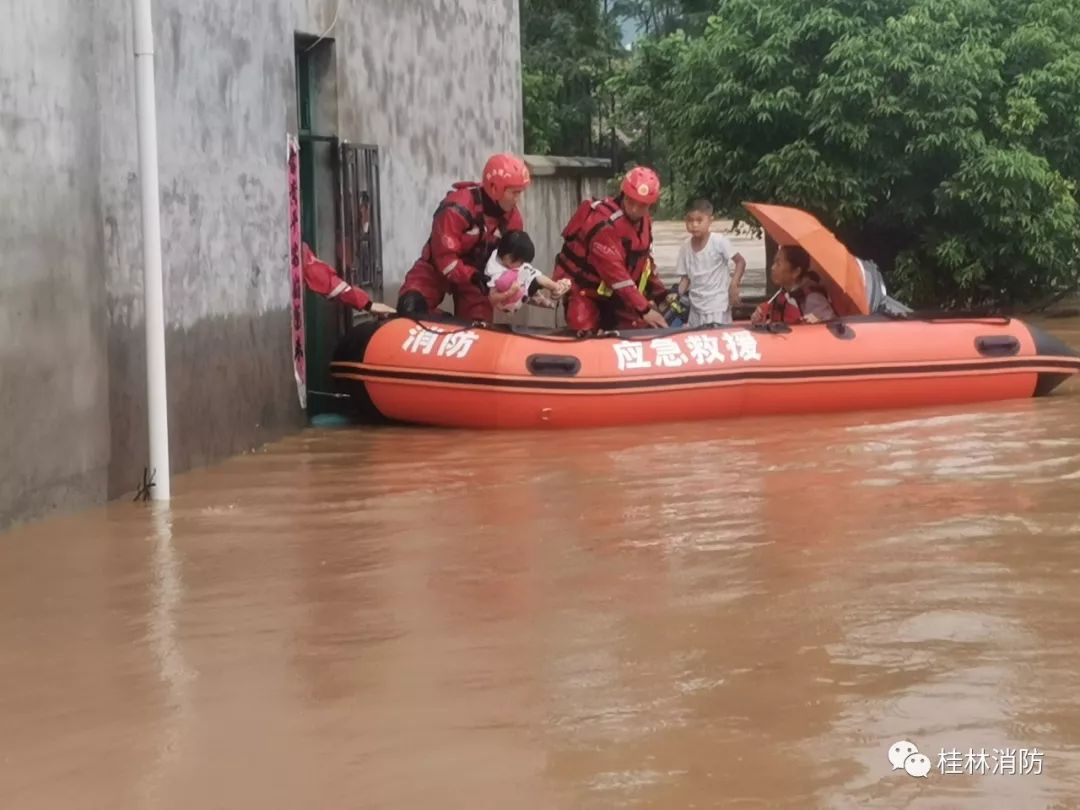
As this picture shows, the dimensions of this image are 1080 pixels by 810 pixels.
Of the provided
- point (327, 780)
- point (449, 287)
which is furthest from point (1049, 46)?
point (327, 780)

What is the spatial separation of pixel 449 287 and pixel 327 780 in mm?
6718

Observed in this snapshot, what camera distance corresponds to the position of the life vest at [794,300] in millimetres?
10438

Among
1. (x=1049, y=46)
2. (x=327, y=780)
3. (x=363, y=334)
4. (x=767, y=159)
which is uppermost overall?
(x=1049, y=46)

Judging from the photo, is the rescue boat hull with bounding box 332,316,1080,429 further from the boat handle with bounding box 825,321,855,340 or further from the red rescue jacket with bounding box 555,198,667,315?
the red rescue jacket with bounding box 555,198,667,315

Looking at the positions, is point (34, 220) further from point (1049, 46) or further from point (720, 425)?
point (1049, 46)

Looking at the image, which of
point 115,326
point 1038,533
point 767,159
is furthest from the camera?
point 767,159

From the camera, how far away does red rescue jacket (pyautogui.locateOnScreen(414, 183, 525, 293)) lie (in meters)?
10.1

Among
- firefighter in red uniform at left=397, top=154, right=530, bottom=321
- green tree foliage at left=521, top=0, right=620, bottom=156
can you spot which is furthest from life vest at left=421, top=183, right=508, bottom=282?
green tree foliage at left=521, top=0, right=620, bottom=156

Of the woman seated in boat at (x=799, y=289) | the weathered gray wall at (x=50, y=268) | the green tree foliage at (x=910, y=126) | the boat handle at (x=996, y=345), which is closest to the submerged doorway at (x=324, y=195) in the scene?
the woman seated in boat at (x=799, y=289)

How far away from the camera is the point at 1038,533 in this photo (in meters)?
6.17

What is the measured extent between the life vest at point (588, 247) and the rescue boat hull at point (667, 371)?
839mm

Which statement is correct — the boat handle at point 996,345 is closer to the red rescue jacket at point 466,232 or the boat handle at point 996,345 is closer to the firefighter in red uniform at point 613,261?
the firefighter in red uniform at point 613,261

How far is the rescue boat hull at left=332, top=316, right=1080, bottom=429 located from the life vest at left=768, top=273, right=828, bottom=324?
0.48 meters

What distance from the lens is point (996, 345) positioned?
10.0 metres
